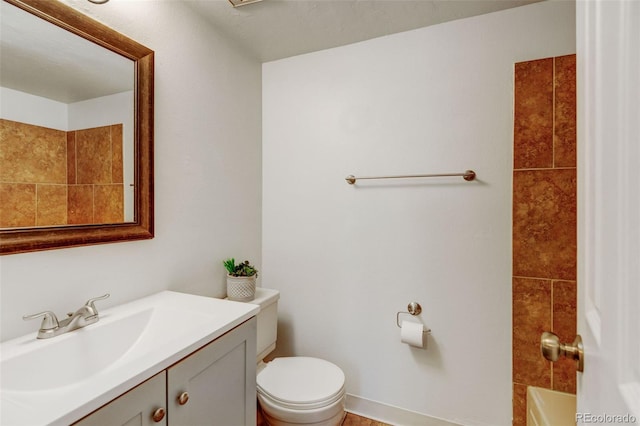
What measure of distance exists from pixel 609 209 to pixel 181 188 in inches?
59.3

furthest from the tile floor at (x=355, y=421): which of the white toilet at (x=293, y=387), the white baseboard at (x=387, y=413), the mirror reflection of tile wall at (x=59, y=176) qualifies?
the mirror reflection of tile wall at (x=59, y=176)

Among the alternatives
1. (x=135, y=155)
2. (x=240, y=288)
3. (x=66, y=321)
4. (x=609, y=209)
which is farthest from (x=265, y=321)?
(x=609, y=209)

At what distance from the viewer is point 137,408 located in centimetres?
74

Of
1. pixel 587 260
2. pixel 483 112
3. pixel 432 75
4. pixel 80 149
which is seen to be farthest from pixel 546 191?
pixel 80 149

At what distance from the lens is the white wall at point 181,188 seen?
1.02m

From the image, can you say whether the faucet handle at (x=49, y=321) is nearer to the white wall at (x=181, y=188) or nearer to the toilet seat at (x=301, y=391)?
the white wall at (x=181, y=188)

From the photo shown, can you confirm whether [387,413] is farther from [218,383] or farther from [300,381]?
[218,383]

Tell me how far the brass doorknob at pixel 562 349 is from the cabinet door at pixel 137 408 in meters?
0.89

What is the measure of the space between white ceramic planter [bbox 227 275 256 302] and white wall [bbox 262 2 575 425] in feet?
1.49

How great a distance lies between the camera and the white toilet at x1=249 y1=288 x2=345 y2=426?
1.40 m

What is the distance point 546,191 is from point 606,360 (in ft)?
3.71

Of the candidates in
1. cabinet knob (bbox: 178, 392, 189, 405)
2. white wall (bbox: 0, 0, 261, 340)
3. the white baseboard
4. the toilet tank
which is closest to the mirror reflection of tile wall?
white wall (bbox: 0, 0, 261, 340)

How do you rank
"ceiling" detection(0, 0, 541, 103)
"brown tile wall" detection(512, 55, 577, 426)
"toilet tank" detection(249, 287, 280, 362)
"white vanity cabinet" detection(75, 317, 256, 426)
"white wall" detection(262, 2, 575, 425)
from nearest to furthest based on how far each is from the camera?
"white vanity cabinet" detection(75, 317, 256, 426)
"ceiling" detection(0, 0, 541, 103)
"brown tile wall" detection(512, 55, 577, 426)
"white wall" detection(262, 2, 575, 425)
"toilet tank" detection(249, 287, 280, 362)

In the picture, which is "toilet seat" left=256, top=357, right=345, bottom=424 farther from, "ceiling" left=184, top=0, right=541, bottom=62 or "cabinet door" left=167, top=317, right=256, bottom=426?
"ceiling" left=184, top=0, right=541, bottom=62
